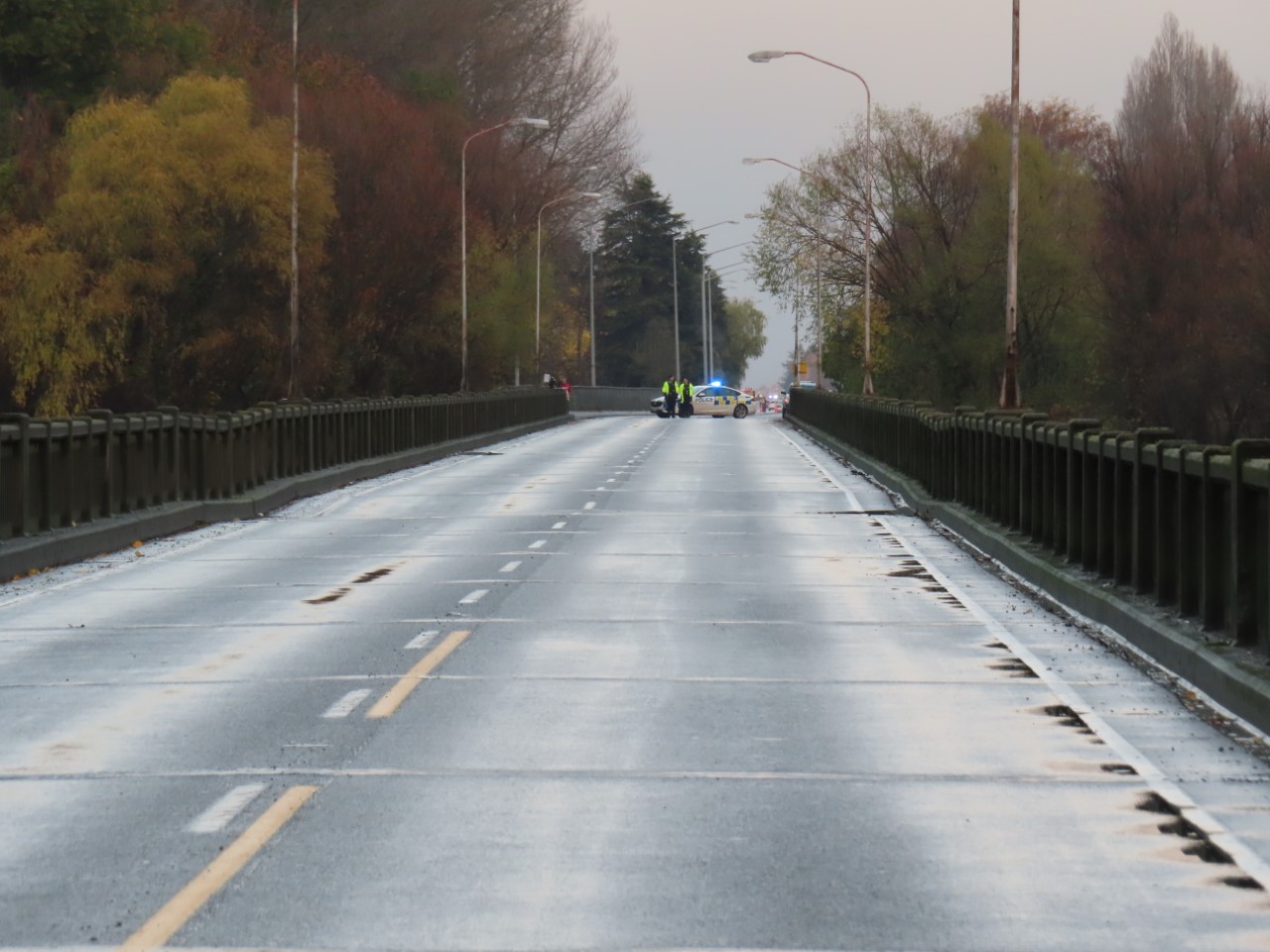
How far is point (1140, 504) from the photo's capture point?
15875 mm

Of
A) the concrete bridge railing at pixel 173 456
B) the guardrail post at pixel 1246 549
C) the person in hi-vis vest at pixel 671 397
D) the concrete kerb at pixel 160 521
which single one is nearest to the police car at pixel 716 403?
the person in hi-vis vest at pixel 671 397

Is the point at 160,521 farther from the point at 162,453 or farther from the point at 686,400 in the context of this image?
the point at 686,400

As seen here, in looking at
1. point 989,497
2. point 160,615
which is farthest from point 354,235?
point 160,615

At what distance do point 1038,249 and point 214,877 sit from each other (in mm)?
78873

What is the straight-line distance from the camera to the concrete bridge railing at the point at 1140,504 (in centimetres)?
1282

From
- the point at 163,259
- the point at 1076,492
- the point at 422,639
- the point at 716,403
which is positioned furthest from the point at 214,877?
the point at 716,403

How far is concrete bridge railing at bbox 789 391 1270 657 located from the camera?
42.1 feet

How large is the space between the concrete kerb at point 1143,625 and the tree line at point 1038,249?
181 feet

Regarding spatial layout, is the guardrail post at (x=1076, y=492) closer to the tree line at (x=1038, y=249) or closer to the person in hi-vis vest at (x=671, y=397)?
the tree line at (x=1038, y=249)

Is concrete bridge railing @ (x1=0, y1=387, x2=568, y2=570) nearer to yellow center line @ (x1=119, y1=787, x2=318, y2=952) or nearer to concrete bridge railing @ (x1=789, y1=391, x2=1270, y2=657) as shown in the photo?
concrete bridge railing @ (x1=789, y1=391, x2=1270, y2=657)

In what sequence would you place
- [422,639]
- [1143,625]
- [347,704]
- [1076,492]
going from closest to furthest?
[347,704] < [1143,625] < [422,639] < [1076,492]

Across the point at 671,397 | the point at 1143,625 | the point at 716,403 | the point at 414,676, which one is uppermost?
the point at 1143,625

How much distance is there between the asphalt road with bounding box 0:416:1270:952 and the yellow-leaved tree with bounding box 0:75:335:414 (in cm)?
4809

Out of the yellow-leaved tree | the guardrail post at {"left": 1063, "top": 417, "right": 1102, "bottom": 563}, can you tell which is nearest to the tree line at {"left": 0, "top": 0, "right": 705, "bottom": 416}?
the yellow-leaved tree
